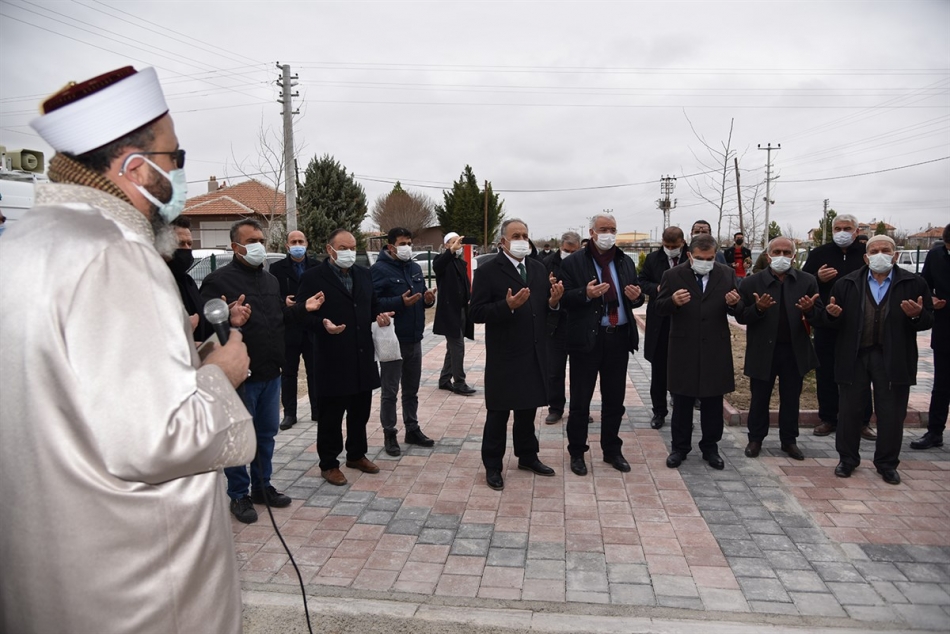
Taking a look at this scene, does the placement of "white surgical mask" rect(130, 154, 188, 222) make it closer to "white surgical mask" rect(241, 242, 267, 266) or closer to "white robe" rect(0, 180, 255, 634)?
"white robe" rect(0, 180, 255, 634)

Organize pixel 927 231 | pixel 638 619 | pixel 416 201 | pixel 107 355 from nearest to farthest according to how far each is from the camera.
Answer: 1. pixel 107 355
2. pixel 638 619
3. pixel 416 201
4. pixel 927 231

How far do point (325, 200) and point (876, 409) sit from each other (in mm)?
30968

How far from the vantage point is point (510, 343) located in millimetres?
5211

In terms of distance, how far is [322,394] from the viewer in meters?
5.21

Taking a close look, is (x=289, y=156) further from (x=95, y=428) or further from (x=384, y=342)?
(x=95, y=428)

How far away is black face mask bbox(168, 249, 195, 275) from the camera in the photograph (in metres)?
4.05

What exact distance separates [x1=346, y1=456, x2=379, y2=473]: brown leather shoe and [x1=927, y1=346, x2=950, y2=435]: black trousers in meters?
5.38

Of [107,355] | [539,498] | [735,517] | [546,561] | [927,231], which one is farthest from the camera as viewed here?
[927,231]

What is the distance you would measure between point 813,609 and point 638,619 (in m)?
Result: 0.97

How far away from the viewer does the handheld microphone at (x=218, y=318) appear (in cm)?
211

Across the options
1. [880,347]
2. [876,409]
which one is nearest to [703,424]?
[876,409]

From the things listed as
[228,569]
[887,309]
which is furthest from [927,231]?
[228,569]

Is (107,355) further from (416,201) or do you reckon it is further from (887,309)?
(416,201)

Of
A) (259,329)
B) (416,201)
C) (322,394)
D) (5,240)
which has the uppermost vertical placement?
(416,201)
